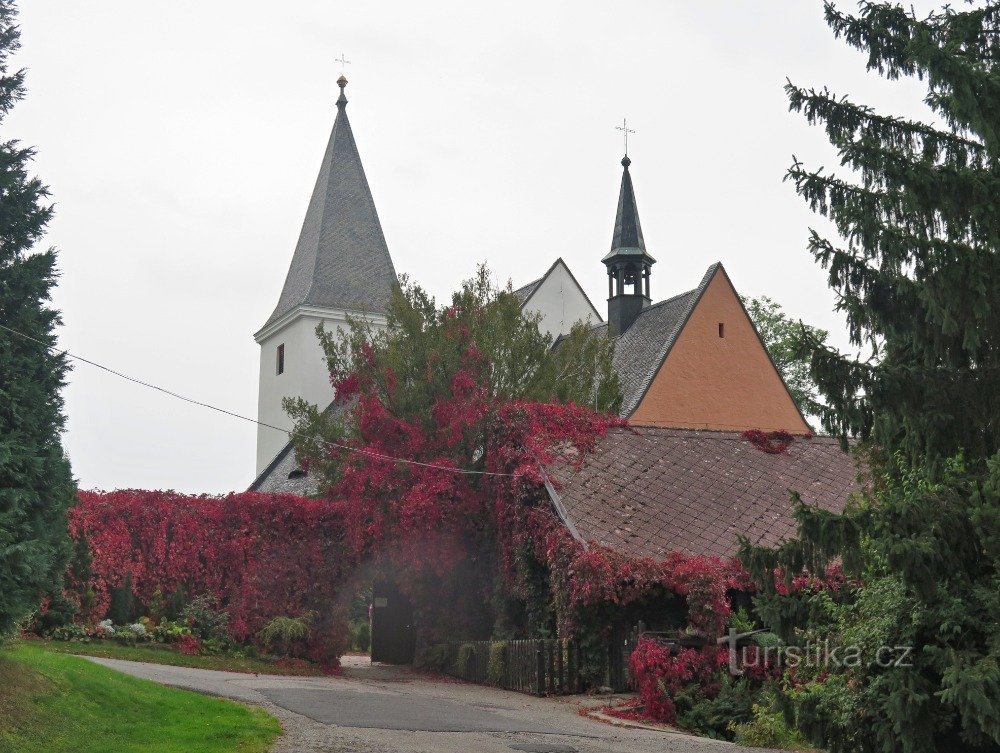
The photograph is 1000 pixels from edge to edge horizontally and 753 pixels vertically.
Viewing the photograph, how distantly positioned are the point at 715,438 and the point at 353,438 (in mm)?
6893

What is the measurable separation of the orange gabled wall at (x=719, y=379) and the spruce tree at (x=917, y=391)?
20.5 m

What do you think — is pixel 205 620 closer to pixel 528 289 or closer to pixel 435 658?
pixel 435 658

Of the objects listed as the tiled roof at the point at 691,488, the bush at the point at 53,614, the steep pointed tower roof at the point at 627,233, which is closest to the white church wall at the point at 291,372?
the steep pointed tower roof at the point at 627,233

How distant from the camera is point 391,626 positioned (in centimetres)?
2461

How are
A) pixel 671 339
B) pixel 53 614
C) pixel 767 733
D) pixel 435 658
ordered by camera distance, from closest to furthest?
pixel 767 733
pixel 53 614
pixel 435 658
pixel 671 339

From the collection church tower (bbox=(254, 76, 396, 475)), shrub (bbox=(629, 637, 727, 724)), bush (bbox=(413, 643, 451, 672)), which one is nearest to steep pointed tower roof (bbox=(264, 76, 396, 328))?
church tower (bbox=(254, 76, 396, 475))

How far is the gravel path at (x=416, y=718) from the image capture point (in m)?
12.4

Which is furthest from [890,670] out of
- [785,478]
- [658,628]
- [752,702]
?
[785,478]

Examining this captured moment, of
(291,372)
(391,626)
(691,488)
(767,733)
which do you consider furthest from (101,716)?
(291,372)

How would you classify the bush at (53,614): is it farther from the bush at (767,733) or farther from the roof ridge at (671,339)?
the roof ridge at (671,339)

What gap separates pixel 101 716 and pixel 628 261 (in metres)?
30.0

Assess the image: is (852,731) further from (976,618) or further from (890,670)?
(976,618)

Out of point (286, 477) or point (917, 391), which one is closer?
point (917, 391)

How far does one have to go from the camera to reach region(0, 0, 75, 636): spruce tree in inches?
444
